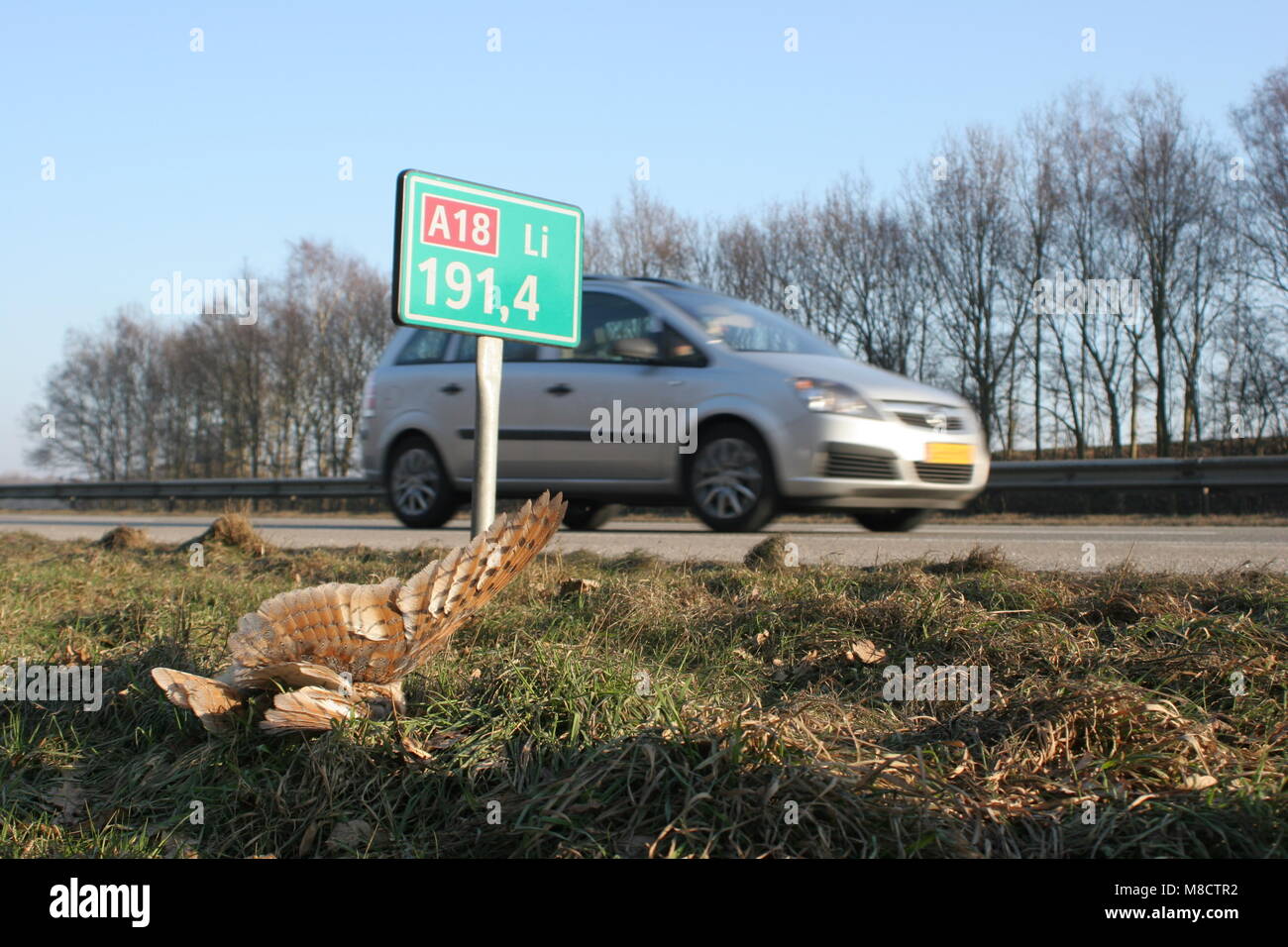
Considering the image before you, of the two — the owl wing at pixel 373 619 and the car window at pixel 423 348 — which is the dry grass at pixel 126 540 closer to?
the car window at pixel 423 348

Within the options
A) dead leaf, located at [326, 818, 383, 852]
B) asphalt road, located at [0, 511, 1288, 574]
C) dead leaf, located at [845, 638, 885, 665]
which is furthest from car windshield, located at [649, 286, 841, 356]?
dead leaf, located at [326, 818, 383, 852]

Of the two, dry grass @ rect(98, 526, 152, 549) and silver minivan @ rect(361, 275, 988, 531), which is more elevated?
silver minivan @ rect(361, 275, 988, 531)

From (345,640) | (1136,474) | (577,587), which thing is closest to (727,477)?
(577,587)

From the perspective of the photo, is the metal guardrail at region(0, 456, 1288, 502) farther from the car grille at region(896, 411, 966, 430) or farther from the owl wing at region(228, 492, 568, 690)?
the owl wing at region(228, 492, 568, 690)

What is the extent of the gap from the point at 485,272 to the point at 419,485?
553 cm

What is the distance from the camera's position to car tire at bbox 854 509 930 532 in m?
8.59

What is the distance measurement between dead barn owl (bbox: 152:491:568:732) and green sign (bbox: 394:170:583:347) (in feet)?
4.68

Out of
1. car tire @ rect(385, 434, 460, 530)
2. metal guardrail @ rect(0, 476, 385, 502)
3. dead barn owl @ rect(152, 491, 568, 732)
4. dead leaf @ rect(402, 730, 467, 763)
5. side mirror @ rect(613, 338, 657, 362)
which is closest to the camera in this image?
dead leaf @ rect(402, 730, 467, 763)

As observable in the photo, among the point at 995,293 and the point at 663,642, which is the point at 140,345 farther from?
the point at 663,642

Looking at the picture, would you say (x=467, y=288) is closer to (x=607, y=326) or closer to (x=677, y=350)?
(x=677, y=350)

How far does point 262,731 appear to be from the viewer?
2529mm

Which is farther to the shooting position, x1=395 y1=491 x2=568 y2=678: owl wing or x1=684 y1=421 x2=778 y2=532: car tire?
x1=684 y1=421 x2=778 y2=532: car tire

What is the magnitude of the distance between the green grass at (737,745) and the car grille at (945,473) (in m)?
4.02

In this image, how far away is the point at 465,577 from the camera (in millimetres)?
2645
